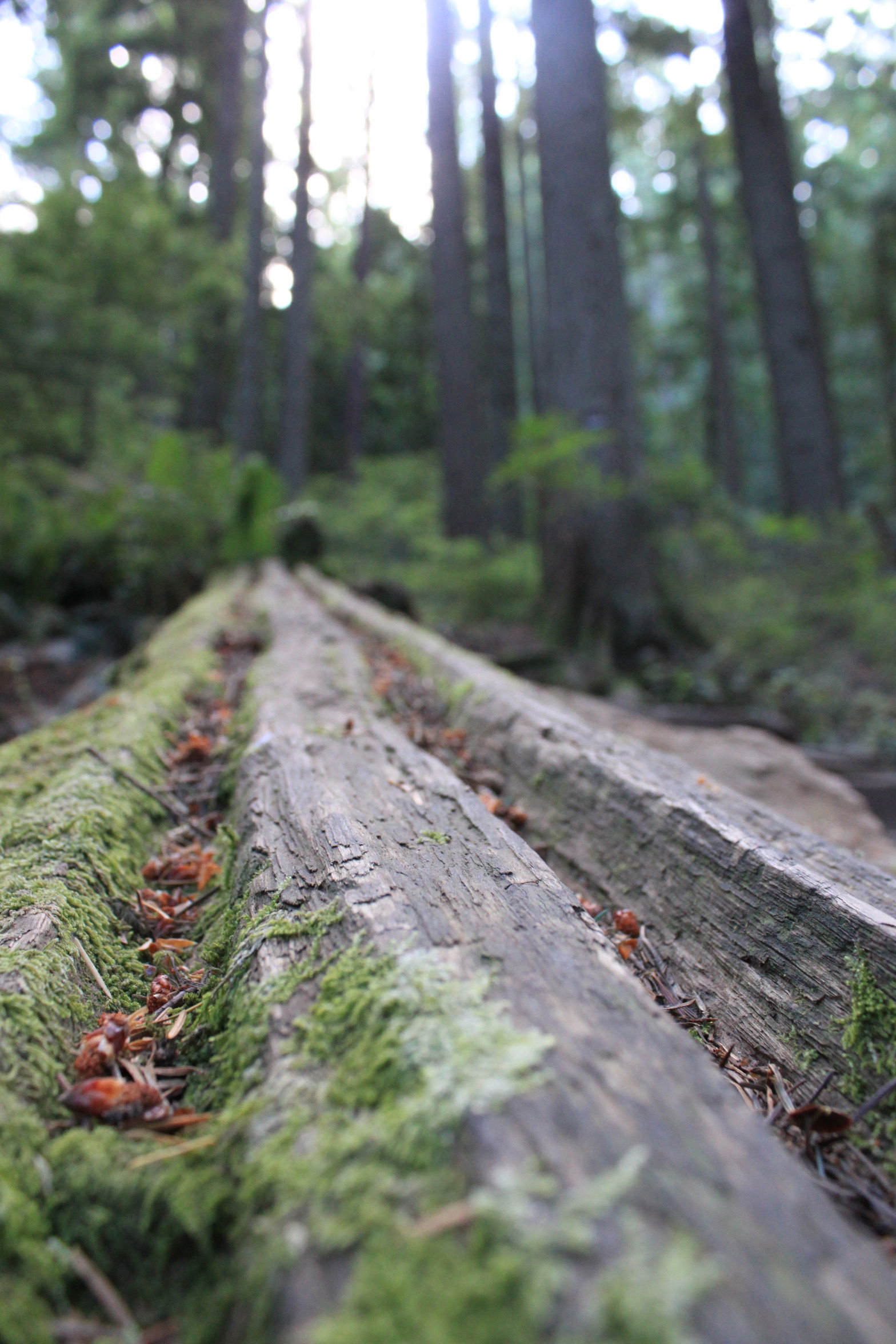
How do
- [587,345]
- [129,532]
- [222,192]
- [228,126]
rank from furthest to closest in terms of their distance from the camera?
[222,192] < [228,126] < [129,532] < [587,345]

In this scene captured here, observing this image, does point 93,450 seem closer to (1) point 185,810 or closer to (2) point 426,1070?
(1) point 185,810

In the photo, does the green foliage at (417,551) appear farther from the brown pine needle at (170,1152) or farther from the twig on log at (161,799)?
the brown pine needle at (170,1152)

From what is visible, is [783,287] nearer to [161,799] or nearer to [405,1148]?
[161,799]

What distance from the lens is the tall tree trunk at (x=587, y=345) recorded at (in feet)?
19.5

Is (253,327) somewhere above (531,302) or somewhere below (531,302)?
below

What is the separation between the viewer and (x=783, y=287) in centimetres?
906

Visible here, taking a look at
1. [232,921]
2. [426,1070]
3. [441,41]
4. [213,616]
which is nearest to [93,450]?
[213,616]

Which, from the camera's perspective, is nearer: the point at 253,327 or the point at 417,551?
the point at 417,551

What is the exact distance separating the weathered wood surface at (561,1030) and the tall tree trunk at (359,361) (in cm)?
1862

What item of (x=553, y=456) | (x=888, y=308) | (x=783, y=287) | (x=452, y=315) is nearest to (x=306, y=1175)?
(x=553, y=456)

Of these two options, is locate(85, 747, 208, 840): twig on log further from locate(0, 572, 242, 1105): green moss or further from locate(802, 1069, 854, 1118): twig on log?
locate(802, 1069, 854, 1118): twig on log

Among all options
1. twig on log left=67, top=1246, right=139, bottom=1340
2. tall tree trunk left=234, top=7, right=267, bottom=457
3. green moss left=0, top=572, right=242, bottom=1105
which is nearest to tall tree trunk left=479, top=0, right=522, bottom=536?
tall tree trunk left=234, top=7, right=267, bottom=457

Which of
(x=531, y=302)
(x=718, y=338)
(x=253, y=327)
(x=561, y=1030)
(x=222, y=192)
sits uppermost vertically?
(x=222, y=192)

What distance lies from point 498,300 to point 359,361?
9307 millimetres
